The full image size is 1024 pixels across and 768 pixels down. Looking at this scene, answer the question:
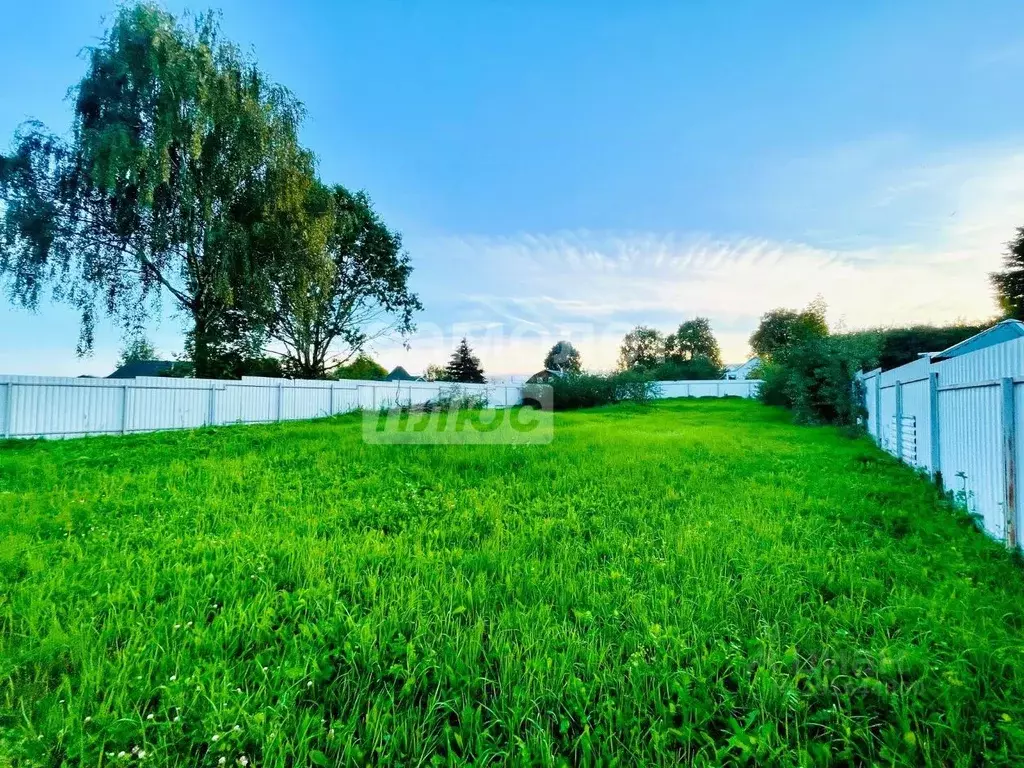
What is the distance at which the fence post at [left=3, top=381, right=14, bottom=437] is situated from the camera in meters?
7.18

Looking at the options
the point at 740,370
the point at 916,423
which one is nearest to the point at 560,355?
the point at 740,370

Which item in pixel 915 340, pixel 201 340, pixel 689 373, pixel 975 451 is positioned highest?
pixel 915 340

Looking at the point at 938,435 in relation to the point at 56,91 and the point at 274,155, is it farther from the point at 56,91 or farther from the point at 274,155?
the point at 56,91

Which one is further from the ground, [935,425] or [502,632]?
[935,425]

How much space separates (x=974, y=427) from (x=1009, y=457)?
780 millimetres

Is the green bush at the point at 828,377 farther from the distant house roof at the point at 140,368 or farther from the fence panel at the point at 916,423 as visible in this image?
the distant house roof at the point at 140,368

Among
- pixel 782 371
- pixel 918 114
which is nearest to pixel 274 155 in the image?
pixel 918 114

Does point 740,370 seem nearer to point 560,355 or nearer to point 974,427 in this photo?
point 560,355

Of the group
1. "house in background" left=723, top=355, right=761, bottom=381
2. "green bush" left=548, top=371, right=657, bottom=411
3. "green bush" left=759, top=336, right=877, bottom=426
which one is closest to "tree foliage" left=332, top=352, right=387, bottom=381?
"green bush" left=548, top=371, right=657, bottom=411

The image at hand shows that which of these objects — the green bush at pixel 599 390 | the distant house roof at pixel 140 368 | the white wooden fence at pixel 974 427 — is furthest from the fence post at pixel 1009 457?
the distant house roof at pixel 140 368

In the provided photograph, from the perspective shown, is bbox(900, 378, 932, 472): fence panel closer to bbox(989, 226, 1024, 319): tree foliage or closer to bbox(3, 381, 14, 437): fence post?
bbox(3, 381, 14, 437): fence post

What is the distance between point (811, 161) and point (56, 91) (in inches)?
738

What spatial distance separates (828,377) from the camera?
36.7ft

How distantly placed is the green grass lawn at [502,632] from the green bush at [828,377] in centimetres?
863
